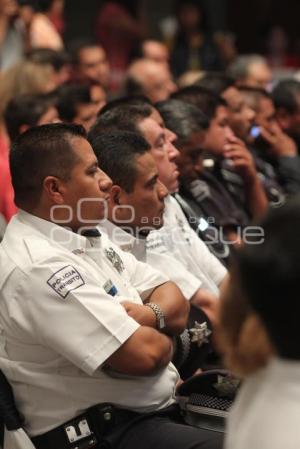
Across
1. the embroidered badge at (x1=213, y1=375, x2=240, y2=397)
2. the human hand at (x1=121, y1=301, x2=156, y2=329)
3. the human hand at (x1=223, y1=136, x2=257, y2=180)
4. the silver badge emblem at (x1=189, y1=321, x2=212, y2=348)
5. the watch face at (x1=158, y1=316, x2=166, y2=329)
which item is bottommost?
the human hand at (x1=223, y1=136, x2=257, y2=180)

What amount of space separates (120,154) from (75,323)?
2.89 ft

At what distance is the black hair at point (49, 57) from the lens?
5.55 metres

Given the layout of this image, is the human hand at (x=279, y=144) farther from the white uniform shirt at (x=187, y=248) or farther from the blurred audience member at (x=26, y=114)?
the white uniform shirt at (x=187, y=248)

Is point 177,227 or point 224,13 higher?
point 177,227

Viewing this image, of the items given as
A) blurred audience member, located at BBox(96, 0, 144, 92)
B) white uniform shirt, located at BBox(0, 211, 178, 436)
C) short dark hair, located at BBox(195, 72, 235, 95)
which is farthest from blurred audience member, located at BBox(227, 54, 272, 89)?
white uniform shirt, located at BBox(0, 211, 178, 436)

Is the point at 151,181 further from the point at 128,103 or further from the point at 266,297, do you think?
the point at 266,297

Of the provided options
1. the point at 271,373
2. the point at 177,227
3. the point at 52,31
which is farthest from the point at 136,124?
the point at 52,31

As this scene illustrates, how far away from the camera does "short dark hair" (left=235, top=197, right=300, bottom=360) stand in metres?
1.42

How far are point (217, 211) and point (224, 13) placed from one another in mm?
7267

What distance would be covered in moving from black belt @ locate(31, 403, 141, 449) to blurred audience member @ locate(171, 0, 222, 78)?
639 centimetres

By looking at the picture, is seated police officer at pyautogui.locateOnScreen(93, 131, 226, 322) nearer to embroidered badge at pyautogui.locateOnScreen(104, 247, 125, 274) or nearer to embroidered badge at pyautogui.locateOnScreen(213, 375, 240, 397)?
embroidered badge at pyautogui.locateOnScreen(104, 247, 125, 274)

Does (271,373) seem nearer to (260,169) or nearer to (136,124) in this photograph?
(136,124)

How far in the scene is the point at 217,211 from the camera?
13.6ft

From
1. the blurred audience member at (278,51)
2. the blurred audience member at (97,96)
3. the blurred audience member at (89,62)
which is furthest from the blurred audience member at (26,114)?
the blurred audience member at (278,51)
